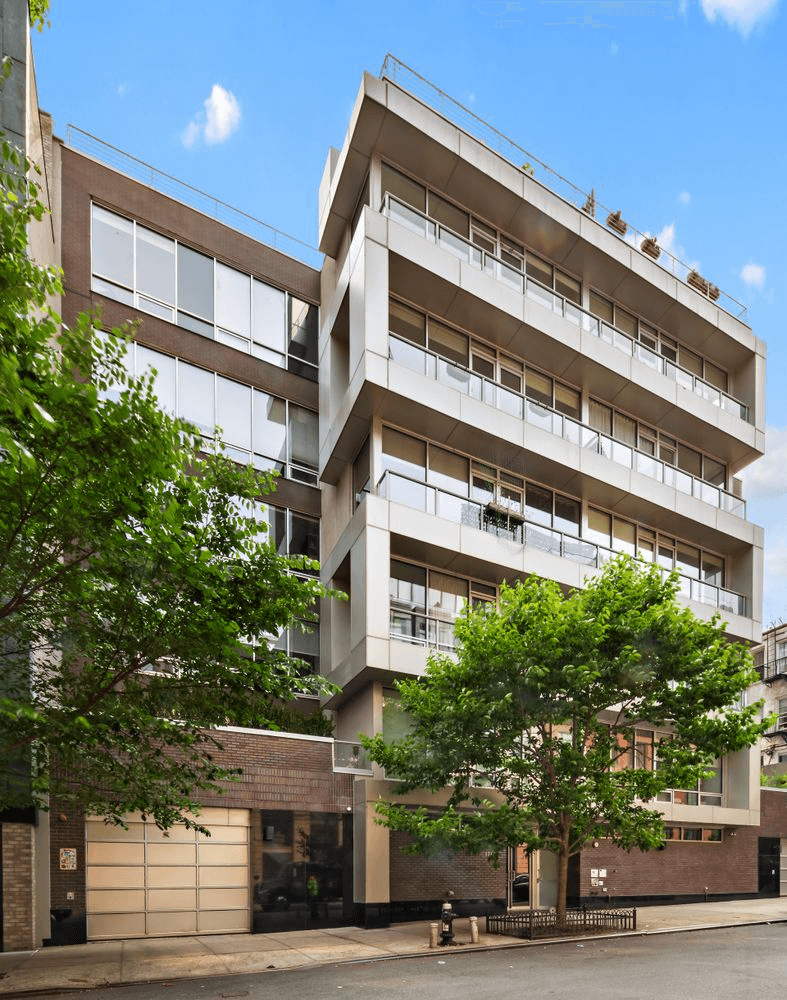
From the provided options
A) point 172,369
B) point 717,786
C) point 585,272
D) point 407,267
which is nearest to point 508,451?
point 407,267

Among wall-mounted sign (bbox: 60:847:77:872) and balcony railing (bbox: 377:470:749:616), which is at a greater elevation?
balcony railing (bbox: 377:470:749:616)

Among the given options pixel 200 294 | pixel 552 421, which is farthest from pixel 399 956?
pixel 200 294

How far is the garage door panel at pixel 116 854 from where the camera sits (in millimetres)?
19156

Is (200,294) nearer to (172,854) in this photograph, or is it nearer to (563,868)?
(172,854)

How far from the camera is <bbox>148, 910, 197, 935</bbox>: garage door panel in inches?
770

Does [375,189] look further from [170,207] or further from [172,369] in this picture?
[172,369]

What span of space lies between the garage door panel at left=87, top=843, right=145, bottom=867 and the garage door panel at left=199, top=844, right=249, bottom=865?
56.7 inches

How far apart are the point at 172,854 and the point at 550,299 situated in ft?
66.3

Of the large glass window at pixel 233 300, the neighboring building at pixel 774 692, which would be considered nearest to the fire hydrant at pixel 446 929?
the large glass window at pixel 233 300

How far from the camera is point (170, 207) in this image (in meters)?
25.7

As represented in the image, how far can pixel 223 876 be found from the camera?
799 inches

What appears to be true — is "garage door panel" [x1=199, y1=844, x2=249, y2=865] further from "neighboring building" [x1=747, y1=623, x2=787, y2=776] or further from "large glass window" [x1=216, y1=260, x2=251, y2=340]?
"neighboring building" [x1=747, y1=623, x2=787, y2=776]

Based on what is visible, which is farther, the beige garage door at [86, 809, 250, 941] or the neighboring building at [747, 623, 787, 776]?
the neighboring building at [747, 623, 787, 776]

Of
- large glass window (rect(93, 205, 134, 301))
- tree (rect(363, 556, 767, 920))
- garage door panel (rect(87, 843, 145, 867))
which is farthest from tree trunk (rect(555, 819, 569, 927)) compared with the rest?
large glass window (rect(93, 205, 134, 301))
